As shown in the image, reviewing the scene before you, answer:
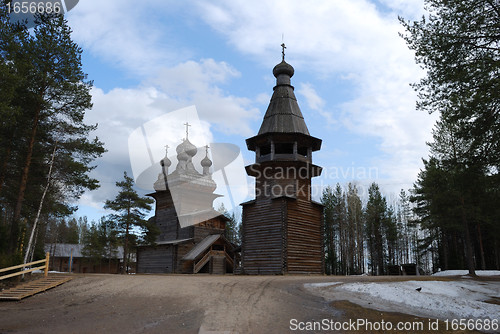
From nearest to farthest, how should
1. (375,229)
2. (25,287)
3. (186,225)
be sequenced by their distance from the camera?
(25,287)
(186,225)
(375,229)

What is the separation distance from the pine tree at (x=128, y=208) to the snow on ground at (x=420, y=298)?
1948 cm

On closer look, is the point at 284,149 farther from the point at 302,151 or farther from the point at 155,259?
the point at 155,259

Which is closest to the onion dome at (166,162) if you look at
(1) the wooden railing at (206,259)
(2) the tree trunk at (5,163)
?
(1) the wooden railing at (206,259)

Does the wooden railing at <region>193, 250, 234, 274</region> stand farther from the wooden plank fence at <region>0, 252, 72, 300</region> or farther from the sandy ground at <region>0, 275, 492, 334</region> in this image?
the sandy ground at <region>0, 275, 492, 334</region>

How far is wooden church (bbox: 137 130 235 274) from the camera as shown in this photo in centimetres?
3291

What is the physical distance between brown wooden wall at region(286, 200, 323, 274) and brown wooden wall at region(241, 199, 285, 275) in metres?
0.66

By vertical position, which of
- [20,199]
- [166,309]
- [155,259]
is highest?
[20,199]

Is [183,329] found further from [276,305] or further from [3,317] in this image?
[3,317]

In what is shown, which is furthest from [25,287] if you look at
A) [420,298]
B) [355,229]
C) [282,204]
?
[355,229]

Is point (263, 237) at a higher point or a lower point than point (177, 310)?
higher

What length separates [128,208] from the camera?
29.8m

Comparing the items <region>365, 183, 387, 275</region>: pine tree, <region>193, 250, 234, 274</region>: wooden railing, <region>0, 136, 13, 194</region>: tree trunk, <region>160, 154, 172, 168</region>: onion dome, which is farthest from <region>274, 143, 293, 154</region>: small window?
<region>365, 183, 387, 275</region>: pine tree

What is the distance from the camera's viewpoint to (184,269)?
32094mm

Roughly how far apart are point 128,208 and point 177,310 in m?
20.9
